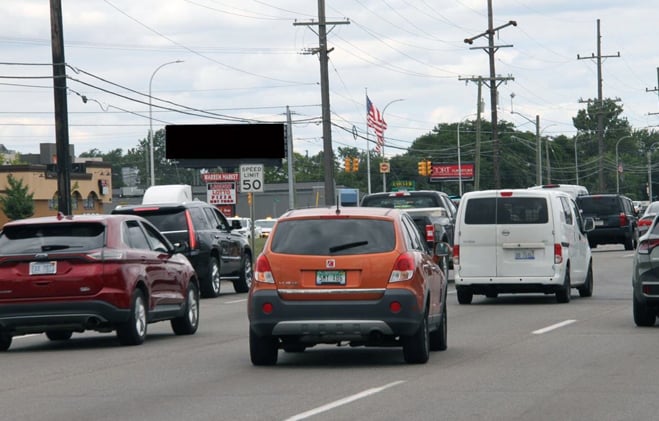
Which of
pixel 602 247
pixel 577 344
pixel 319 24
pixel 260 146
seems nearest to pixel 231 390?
pixel 577 344

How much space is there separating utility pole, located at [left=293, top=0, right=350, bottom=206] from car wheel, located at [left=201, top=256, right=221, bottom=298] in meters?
18.0

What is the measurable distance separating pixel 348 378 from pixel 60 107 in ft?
75.5

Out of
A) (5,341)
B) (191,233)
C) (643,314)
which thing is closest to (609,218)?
(191,233)

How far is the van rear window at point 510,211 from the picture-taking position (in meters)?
23.9

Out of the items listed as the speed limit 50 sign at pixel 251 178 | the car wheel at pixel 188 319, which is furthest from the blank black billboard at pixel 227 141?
the car wheel at pixel 188 319

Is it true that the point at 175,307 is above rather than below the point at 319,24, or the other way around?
below

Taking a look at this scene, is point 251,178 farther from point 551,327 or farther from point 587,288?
point 551,327

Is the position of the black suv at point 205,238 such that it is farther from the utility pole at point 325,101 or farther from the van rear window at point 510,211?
the utility pole at point 325,101

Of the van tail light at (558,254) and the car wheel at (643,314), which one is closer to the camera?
the car wheel at (643,314)

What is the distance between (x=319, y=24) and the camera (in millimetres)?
49531

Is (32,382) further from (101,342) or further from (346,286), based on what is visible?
(101,342)

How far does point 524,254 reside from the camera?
78.3 ft

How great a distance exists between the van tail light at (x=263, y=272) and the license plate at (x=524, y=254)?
1062 cm

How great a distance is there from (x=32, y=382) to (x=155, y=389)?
1547 mm
